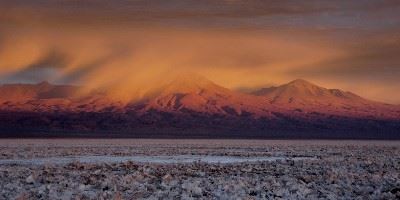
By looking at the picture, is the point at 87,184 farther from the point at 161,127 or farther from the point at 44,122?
the point at 44,122

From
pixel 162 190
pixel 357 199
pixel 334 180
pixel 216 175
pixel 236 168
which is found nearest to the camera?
pixel 357 199

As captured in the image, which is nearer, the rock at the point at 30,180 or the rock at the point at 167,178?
the rock at the point at 30,180

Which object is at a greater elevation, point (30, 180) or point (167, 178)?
point (167, 178)

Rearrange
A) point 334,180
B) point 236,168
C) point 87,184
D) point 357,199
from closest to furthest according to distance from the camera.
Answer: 1. point 357,199
2. point 87,184
3. point 334,180
4. point 236,168

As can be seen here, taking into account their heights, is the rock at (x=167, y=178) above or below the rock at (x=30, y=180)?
above

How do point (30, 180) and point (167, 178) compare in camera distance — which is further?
point (167, 178)

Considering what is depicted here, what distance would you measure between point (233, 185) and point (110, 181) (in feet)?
12.4

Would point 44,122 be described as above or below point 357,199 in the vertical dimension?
above

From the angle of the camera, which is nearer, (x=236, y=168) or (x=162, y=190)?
(x=162, y=190)

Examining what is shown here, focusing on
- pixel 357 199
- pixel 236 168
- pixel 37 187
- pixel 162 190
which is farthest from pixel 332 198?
pixel 236 168

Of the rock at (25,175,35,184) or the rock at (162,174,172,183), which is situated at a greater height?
the rock at (162,174,172,183)

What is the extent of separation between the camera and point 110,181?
19.7 meters

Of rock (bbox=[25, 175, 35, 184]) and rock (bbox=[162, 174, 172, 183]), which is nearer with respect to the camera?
rock (bbox=[25, 175, 35, 184])

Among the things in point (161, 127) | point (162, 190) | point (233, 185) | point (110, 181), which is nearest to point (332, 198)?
point (233, 185)
